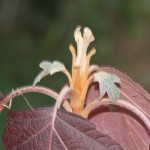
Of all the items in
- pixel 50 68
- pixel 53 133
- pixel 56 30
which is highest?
pixel 56 30

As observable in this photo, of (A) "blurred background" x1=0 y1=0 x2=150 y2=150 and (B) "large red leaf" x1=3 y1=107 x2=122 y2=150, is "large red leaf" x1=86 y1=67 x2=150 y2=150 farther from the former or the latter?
(A) "blurred background" x1=0 y1=0 x2=150 y2=150

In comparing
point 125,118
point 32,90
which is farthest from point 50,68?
point 125,118

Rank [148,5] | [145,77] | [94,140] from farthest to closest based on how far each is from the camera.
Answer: [145,77] → [148,5] → [94,140]

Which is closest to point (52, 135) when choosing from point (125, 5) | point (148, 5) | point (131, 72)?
point (125, 5)

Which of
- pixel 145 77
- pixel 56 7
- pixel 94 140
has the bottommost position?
pixel 94 140

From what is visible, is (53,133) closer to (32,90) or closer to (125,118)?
(32,90)

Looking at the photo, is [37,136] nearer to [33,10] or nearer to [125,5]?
[125,5]
